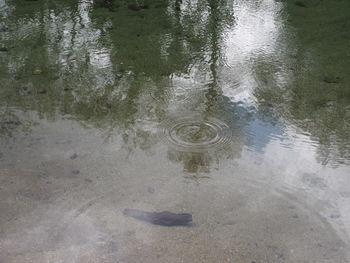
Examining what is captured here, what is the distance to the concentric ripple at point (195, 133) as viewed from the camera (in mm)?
2527

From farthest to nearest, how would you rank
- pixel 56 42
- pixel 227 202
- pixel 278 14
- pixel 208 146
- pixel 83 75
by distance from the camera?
pixel 278 14 < pixel 56 42 < pixel 83 75 < pixel 208 146 < pixel 227 202

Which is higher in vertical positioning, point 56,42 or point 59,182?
point 56,42

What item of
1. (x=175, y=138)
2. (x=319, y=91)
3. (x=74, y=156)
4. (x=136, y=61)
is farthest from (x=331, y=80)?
(x=74, y=156)

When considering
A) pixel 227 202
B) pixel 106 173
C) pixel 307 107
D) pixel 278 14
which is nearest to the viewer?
pixel 227 202

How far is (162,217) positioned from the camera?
2037 mm

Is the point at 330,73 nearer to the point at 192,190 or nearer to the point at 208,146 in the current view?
the point at 208,146

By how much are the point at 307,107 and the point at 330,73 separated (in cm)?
64

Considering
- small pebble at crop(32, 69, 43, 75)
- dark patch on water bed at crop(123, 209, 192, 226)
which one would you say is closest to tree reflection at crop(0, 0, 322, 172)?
small pebble at crop(32, 69, 43, 75)

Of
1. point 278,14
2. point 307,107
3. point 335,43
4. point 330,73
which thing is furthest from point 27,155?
point 278,14

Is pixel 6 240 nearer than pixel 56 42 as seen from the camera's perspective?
Yes

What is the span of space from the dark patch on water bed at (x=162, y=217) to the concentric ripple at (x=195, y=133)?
55cm

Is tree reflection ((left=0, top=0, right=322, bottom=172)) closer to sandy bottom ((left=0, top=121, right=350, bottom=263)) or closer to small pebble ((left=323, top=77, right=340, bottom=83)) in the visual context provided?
sandy bottom ((left=0, top=121, right=350, bottom=263))

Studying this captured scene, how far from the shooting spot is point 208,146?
253cm

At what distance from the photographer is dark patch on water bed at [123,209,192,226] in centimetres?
201
